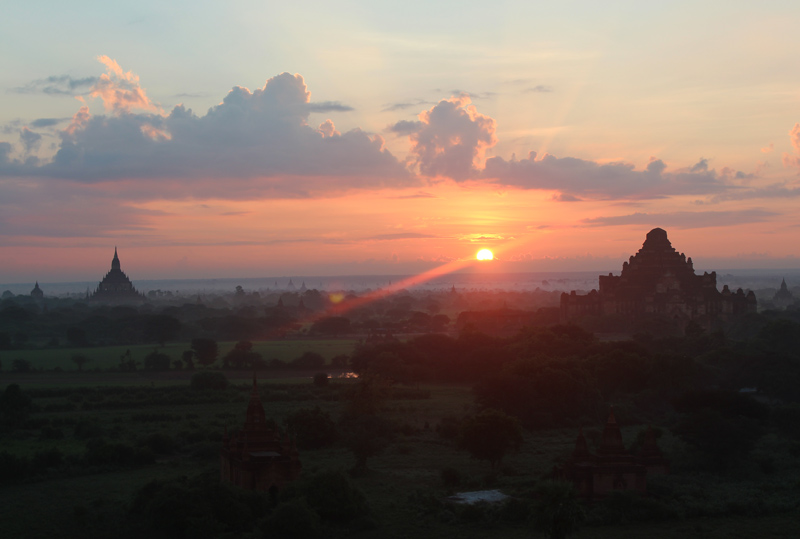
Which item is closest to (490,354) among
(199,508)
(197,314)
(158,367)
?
(158,367)

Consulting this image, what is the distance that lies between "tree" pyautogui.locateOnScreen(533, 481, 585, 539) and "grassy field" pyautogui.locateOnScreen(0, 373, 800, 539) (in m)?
1.81

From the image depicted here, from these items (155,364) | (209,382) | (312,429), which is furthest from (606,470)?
(155,364)

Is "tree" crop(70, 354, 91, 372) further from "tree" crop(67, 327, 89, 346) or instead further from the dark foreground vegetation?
"tree" crop(67, 327, 89, 346)

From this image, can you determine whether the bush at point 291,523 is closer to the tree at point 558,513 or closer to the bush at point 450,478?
the tree at point 558,513

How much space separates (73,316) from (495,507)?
12617cm

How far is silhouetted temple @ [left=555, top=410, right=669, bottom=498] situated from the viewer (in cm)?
2584

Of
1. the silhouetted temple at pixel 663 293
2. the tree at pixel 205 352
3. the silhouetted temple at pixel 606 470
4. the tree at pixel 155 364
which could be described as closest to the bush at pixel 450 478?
the silhouetted temple at pixel 606 470

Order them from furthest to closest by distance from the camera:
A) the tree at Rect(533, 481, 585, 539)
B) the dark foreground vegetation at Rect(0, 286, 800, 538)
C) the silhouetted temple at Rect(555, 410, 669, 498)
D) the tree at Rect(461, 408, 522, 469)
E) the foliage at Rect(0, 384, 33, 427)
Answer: the foliage at Rect(0, 384, 33, 427) → the tree at Rect(461, 408, 522, 469) → the silhouetted temple at Rect(555, 410, 669, 498) → the dark foreground vegetation at Rect(0, 286, 800, 538) → the tree at Rect(533, 481, 585, 539)

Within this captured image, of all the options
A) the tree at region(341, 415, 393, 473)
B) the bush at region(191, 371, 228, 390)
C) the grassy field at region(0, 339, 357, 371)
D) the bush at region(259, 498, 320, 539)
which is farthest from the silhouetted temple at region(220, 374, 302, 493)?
the grassy field at region(0, 339, 357, 371)

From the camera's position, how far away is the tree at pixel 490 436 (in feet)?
102

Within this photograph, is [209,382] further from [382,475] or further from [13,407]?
[382,475]

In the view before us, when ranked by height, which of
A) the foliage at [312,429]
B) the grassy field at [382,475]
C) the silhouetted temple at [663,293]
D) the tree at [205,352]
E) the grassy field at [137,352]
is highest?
the silhouetted temple at [663,293]

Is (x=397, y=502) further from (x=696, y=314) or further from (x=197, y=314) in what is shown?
(x=197, y=314)

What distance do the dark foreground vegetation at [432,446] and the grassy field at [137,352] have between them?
14007mm
